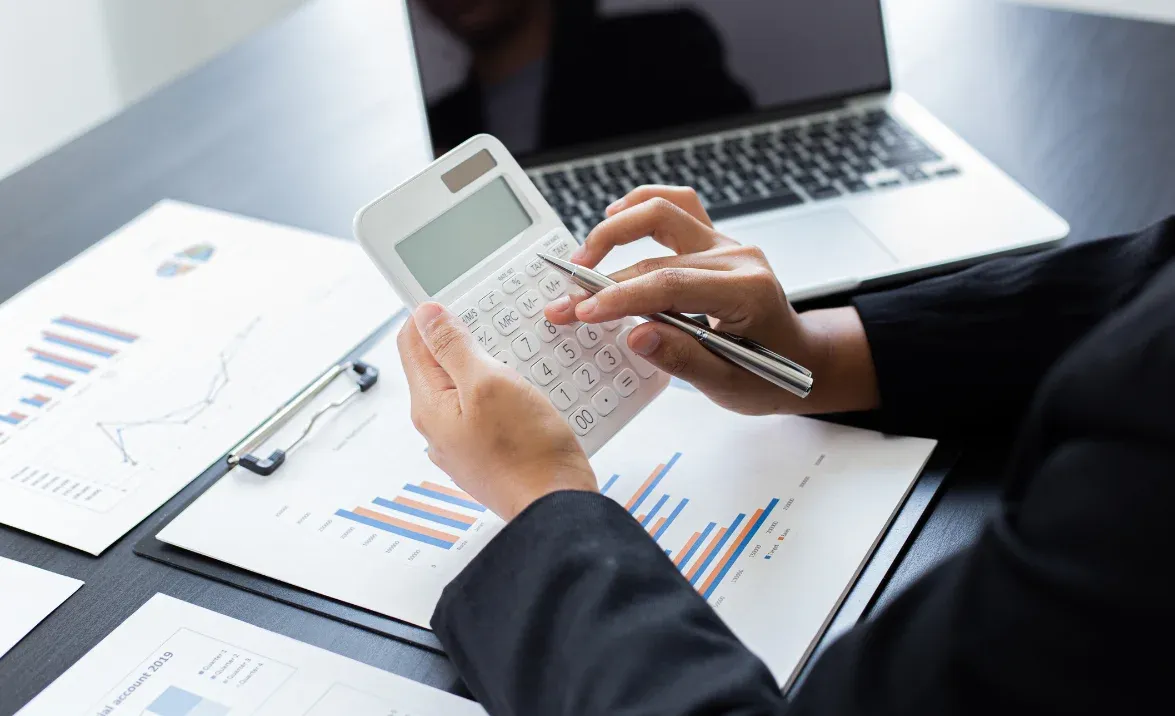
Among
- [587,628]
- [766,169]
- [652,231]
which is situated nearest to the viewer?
[587,628]

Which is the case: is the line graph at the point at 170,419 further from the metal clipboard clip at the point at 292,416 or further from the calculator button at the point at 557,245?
the calculator button at the point at 557,245

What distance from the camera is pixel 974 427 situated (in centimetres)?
73

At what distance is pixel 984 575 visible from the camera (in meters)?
0.41

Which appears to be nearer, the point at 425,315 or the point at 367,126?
the point at 425,315

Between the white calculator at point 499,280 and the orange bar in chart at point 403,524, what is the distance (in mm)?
103

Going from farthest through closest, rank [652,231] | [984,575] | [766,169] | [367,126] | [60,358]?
[367,126], [766,169], [60,358], [652,231], [984,575]

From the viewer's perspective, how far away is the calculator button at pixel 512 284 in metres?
0.71

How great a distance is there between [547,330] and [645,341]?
0.21 ft

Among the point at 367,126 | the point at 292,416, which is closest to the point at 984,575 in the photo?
the point at 292,416

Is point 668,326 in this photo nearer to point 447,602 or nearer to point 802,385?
point 802,385

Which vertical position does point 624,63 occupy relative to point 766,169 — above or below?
above

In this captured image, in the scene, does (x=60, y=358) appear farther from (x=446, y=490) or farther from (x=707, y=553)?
(x=707, y=553)

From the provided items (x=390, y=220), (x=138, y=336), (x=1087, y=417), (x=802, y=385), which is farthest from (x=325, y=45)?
(x=1087, y=417)

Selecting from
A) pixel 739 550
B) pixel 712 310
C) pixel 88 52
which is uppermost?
pixel 88 52
